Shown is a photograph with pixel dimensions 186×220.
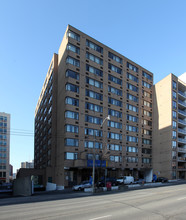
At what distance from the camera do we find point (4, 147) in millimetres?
104625

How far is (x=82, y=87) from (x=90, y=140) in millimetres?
11471

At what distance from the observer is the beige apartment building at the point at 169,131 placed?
58.4m

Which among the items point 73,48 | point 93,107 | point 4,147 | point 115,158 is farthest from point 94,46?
point 4,147

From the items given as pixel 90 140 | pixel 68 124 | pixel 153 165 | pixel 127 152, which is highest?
pixel 68 124

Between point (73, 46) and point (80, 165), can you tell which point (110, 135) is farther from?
point (73, 46)

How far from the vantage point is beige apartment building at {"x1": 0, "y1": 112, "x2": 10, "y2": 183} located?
100 metres

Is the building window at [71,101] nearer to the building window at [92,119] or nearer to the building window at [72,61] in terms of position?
the building window at [92,119]

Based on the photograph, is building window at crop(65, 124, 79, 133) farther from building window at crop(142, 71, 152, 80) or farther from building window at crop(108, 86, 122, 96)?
building window at crop(142, 71, 152, 80)

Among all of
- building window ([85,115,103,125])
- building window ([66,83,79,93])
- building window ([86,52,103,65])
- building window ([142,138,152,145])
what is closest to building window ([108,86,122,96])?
building window ([86,52,103,65])

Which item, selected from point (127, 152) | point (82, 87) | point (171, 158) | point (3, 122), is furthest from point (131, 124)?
point (3, 122)

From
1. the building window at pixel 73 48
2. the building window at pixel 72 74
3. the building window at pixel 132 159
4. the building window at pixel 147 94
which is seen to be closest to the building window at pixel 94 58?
the building window at pixel 73 48

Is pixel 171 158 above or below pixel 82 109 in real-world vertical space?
below

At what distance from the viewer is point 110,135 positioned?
167 feet

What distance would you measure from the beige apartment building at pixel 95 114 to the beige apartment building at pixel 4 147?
57943 millimetres
